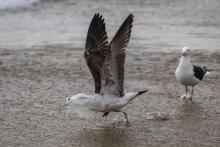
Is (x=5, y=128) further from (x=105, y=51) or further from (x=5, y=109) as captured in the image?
(x=105, y=51)

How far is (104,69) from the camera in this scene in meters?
7.46

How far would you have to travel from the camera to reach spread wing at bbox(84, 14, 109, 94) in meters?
7.44

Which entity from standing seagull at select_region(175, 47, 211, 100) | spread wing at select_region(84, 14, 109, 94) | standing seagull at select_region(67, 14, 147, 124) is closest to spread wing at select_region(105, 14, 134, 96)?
standing seagull at select_region(67, 14, 147, 124)

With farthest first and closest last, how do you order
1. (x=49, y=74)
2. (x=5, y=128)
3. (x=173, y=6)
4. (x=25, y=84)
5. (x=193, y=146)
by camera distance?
(x=173, y=6) → (x=49, y=74) → (x=25, y=84) → (x=5, y=128) → (x=193, y=146)

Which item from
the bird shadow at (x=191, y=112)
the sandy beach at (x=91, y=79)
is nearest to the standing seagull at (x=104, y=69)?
the sandy beach at (x=91, y=79)

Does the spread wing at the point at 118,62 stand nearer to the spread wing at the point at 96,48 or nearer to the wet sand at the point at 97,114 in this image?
the spread wing at the point at 96,48

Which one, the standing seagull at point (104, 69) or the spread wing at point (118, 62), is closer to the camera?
the standing seagull at point (104, 69)

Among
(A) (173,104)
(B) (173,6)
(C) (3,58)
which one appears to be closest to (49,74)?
(C) (3,58)

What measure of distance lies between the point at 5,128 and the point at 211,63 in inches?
185

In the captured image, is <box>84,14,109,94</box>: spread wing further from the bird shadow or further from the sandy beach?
the bird shadow

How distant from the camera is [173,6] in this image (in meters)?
16.1

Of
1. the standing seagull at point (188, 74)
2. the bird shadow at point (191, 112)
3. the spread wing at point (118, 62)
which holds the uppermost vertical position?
the spread wing at point (118, 62)

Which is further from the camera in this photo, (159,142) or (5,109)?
(5,109)

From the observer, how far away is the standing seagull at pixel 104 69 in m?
7.45
